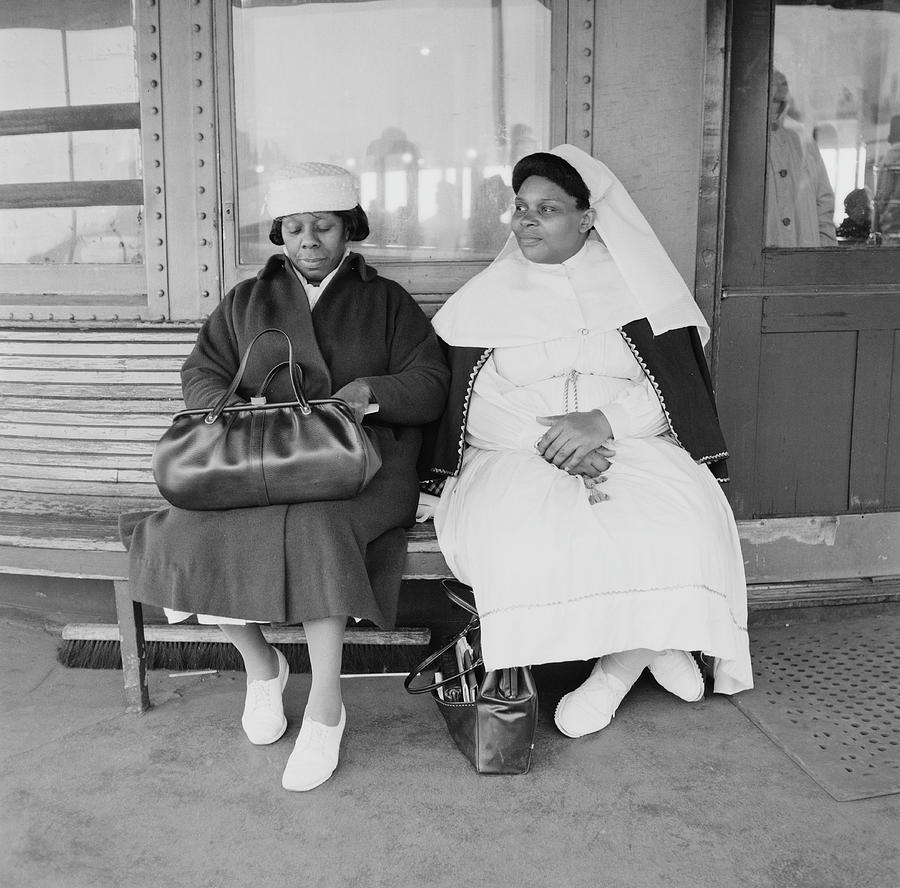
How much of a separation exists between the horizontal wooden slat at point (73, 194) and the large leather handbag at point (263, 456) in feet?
4.28

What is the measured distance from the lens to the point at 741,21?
342cm

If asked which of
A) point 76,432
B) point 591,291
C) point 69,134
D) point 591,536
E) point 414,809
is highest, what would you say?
point 69,134

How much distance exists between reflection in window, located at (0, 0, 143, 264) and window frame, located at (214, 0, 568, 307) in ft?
1.09

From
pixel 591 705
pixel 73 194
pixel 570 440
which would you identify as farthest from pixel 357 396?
pixel 73 194

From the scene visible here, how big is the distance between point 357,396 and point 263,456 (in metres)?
0.37

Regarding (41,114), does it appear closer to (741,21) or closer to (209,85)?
(209,85)

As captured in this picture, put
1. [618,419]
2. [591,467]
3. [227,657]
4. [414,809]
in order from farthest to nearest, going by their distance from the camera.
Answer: [227,657] < [618,419] < [591,467] < [414,809]

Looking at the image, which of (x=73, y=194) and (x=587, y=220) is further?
(x=73, y=194)

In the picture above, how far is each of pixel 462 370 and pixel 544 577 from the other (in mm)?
761

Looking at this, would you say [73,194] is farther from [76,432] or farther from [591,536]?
[591,536]

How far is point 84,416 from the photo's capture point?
137 inches

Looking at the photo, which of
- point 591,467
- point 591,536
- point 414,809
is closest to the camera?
point 414,809

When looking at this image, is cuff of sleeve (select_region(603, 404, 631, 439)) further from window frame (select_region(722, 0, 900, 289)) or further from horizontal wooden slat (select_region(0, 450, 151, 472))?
horizontal wooden slat (select_region(0, 450, 151, 472))

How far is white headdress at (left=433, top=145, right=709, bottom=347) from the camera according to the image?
308cm
